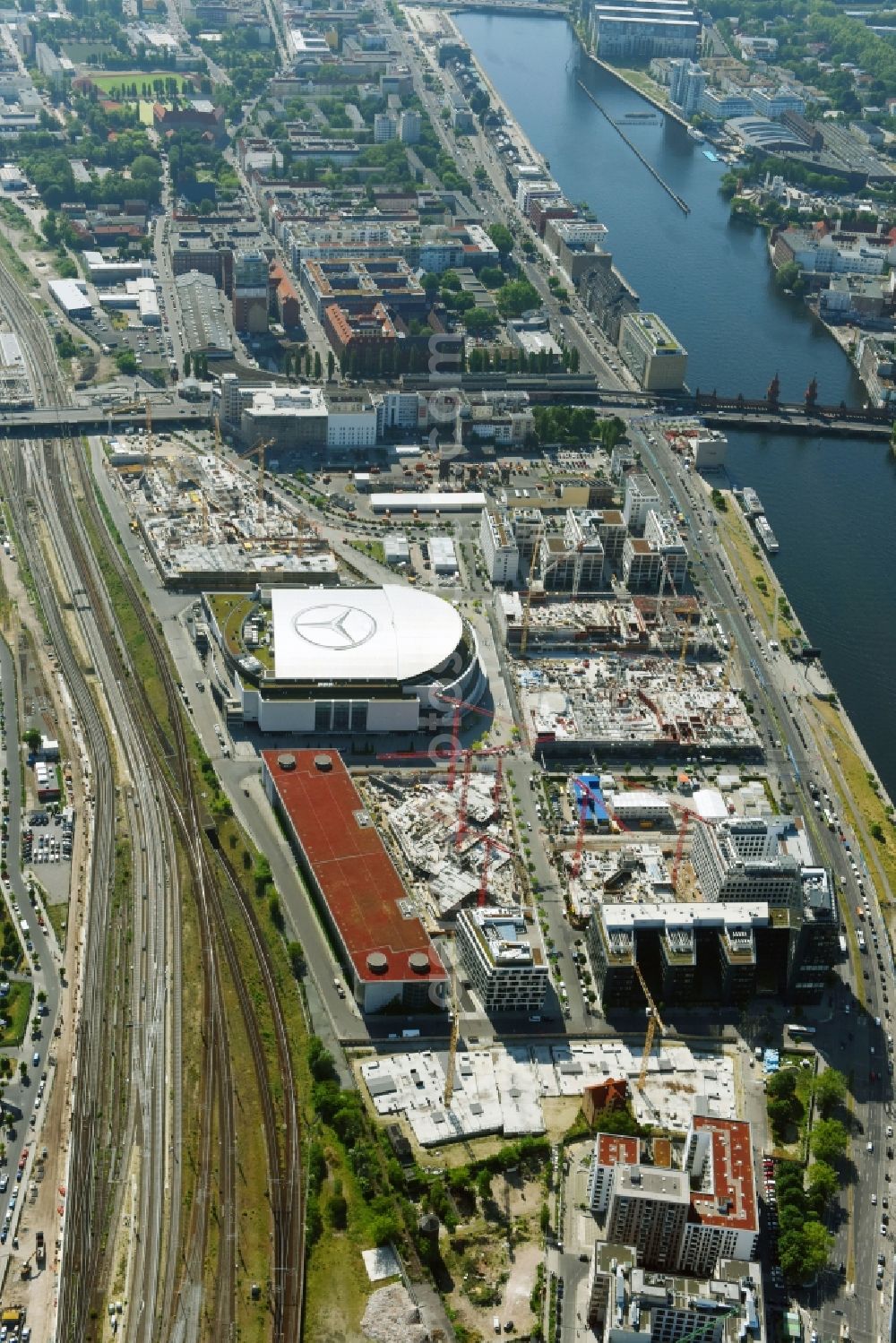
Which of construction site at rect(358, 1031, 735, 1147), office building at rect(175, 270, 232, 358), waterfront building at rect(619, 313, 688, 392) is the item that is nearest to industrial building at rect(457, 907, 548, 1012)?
construction site at rect(358, 1031, 735, 1147)

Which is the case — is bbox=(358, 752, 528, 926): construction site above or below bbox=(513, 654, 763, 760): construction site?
below


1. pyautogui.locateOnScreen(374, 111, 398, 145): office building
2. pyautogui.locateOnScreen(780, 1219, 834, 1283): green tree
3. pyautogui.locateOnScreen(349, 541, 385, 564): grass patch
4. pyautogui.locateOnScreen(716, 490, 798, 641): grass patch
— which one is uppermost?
pyautogui.locateOnScreen(374, 111, 398, 145): office building

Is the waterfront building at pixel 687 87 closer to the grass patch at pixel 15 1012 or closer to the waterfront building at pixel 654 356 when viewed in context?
the waterfront building at pixel 654 356

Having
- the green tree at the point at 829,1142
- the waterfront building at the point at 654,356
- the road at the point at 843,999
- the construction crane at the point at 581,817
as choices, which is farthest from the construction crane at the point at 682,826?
the waterfront building at the point at 654,356

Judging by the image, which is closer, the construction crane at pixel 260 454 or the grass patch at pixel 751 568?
the grass patch at pixel 751 568

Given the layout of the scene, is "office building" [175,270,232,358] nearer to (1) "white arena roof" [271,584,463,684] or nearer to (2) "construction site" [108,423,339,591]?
(2) "construction site" [108,423,339,591]

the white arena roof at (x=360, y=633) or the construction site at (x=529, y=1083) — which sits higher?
the white arena roof at (x=360, y=633)

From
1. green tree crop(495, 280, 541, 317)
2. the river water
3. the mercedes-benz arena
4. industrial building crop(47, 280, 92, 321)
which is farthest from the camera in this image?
green tree crop(495, 280, 541, 317)
